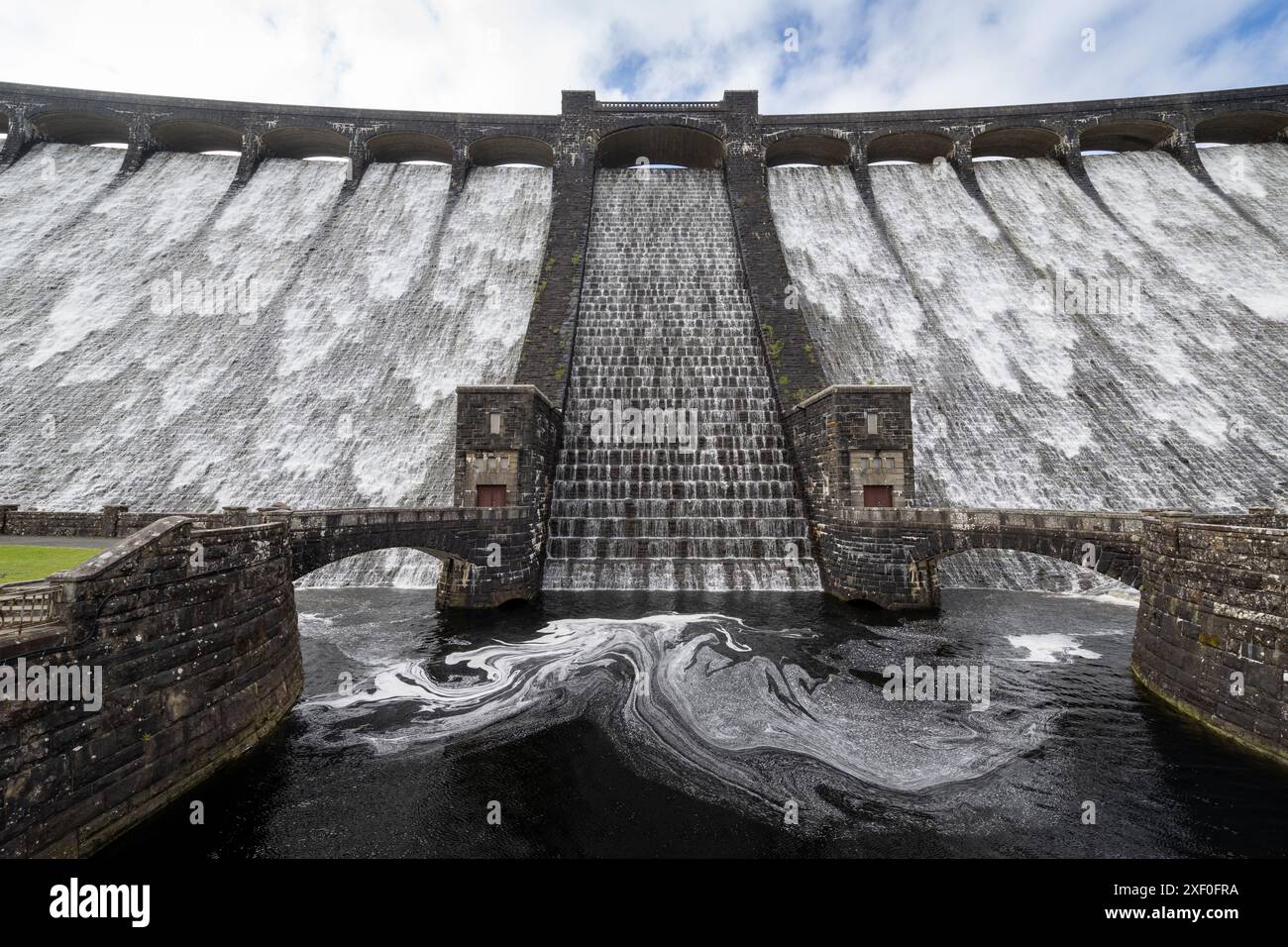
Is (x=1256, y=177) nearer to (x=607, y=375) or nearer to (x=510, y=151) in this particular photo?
(x=607, y=375)

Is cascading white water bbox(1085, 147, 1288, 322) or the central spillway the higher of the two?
cascading white water bbox(1085, 147, 1288, 322)

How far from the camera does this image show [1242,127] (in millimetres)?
31266

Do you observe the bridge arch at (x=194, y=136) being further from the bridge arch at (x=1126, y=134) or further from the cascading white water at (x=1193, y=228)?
the cascading white water at (x=1193, y=228)

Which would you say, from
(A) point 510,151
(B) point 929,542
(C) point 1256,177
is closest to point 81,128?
(A) point 510,151

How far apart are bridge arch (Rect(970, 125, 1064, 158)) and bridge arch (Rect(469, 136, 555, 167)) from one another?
23389mm

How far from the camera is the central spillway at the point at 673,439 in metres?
15.8

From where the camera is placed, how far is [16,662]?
4.41 metres

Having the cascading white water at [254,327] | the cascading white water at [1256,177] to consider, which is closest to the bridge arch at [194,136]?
the cascading white water at [254,327]

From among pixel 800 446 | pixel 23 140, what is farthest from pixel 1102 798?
pixel 23 140

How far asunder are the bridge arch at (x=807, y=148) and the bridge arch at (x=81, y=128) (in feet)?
117

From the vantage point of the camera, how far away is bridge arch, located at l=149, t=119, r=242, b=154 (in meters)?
30.4

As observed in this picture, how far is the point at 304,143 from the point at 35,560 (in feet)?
104

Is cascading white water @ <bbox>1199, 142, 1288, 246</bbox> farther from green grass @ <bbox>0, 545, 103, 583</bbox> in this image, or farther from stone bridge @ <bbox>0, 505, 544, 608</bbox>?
green grass @ <bbox>0, 545, 103, 583</bbox>

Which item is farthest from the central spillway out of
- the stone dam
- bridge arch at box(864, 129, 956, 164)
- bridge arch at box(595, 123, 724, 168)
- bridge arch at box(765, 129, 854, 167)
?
bridge arch at box(864, 129, 956, 164)
